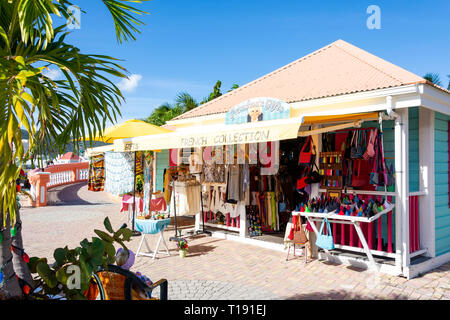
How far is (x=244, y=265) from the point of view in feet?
20.7

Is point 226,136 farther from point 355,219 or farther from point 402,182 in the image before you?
point 402,182

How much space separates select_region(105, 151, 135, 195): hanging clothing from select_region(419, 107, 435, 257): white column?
7.21 m

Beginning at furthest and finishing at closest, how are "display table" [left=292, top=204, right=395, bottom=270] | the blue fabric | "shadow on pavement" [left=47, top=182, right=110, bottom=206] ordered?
"shadow on pavement" [left=47, top=182, right=110, bottom=206] → the blue fabric → "display table" [left=292, top=204, right=395, bottom=270]

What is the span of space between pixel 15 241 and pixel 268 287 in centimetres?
354

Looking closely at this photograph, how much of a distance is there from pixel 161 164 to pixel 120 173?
3316mm

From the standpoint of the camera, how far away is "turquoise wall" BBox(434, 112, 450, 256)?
6500 mm

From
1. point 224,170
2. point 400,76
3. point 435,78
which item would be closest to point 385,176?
point 400,76

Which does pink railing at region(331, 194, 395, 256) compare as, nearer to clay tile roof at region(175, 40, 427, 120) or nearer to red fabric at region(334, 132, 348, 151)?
red fabric at region(334, 132, 348, 151)

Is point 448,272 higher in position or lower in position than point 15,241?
lower

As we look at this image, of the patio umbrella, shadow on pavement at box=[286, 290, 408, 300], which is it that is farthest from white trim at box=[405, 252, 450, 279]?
the patio umbrella

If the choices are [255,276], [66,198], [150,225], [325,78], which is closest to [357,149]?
[325,78]

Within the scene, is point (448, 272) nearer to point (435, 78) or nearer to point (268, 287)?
point (268, 287)

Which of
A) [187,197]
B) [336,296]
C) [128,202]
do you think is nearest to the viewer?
[336,296]

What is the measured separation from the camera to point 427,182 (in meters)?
6.32
